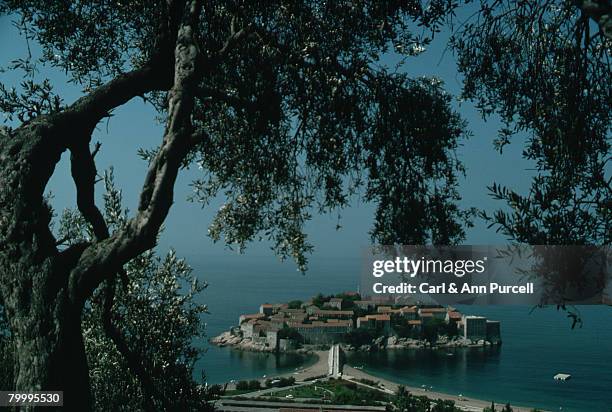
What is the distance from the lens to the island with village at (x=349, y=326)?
35531mm

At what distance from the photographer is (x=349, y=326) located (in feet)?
127

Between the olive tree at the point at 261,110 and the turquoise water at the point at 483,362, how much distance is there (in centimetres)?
2828

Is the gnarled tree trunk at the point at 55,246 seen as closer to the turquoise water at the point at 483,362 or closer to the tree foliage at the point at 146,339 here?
the tree foliage at the point at 146,339

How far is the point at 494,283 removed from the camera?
7887 millimetres

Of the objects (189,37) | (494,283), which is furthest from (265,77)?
(494,283)

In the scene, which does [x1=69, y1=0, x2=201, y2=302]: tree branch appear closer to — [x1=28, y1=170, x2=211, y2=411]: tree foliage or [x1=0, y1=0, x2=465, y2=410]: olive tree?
[x1=0, y1=0, x2=465, y2=410]: olive tree

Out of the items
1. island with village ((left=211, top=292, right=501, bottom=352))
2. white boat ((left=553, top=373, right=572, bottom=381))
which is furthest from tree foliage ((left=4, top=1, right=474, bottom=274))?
white boat ((left=553, top=373, right=572, bottom=381))

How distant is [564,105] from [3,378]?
698 centimetres

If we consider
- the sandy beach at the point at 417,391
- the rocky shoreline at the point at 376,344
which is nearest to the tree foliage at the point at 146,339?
the rocky shoreline at the point at 376,344

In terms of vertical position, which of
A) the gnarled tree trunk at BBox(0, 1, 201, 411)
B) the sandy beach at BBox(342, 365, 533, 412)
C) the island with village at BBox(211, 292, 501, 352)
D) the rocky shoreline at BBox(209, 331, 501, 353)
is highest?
the gnarled tree trunk at BBox(0, 1, 201, 411)

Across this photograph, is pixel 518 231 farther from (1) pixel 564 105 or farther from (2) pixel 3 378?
(2) pixel 3 378

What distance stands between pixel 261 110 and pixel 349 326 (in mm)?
32968

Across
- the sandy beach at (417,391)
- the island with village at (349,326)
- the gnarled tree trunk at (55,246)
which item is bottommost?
the sandy beach at (417,391)

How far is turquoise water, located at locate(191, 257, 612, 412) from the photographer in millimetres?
42406
